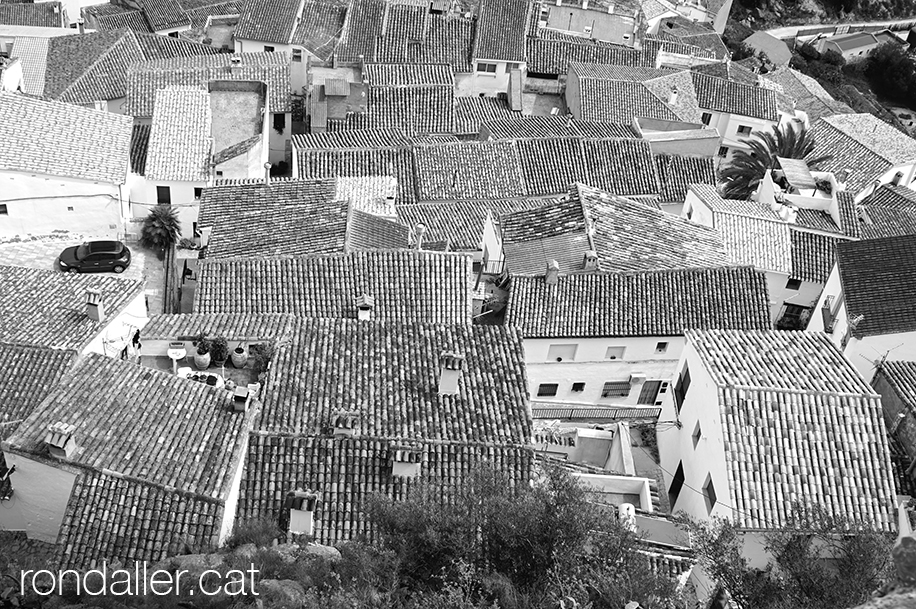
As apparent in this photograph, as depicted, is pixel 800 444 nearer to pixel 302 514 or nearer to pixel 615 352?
pixel 615 352

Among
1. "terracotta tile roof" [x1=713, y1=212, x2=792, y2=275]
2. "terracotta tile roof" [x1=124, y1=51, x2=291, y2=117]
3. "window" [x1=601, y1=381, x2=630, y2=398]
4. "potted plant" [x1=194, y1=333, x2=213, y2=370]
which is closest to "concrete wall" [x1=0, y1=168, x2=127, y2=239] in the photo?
"potted plant" [x1=194, y1=333, x2=213, y2=370]

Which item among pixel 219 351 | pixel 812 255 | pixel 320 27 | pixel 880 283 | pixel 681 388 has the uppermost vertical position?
pixel 320 27

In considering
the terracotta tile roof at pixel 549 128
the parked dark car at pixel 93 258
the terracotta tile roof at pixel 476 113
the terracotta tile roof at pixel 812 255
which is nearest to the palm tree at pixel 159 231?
the parked dark car at pixel 93 258

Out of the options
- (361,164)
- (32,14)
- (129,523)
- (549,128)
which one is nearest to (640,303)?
(361,164)

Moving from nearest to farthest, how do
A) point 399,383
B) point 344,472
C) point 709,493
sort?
point 344,472 → point 709,493 → point 399,383

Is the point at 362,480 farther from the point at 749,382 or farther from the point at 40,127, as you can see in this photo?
the point at 40,127

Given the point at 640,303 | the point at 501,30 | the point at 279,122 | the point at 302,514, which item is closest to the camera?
the point at 302,514
